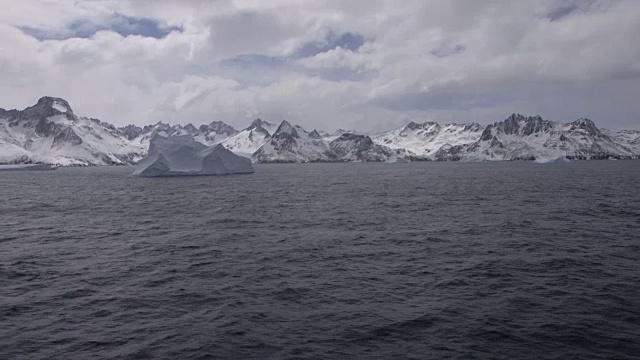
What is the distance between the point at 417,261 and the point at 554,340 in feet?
39.0

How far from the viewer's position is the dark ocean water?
16234 millimetres

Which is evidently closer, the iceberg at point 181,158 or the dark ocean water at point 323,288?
the dark ocean water at point 323,288

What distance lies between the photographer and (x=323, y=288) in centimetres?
2280

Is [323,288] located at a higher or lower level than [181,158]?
lower

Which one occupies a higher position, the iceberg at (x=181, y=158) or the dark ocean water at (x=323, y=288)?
the iceberg at (x=181, y=158)

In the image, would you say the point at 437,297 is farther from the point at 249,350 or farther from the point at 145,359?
the point at 145,359

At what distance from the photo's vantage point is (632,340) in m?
16.5

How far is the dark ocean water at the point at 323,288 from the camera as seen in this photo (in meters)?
16.2

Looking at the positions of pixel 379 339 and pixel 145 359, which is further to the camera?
pixel 379 339

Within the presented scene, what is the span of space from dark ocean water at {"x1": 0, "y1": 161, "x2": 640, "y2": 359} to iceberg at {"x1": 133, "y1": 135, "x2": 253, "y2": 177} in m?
85.9

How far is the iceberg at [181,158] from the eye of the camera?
128750mm

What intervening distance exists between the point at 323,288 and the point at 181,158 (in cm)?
11894

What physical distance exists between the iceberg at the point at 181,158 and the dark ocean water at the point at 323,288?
8585cm

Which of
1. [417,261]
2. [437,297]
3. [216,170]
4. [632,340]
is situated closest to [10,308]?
[437,297]
